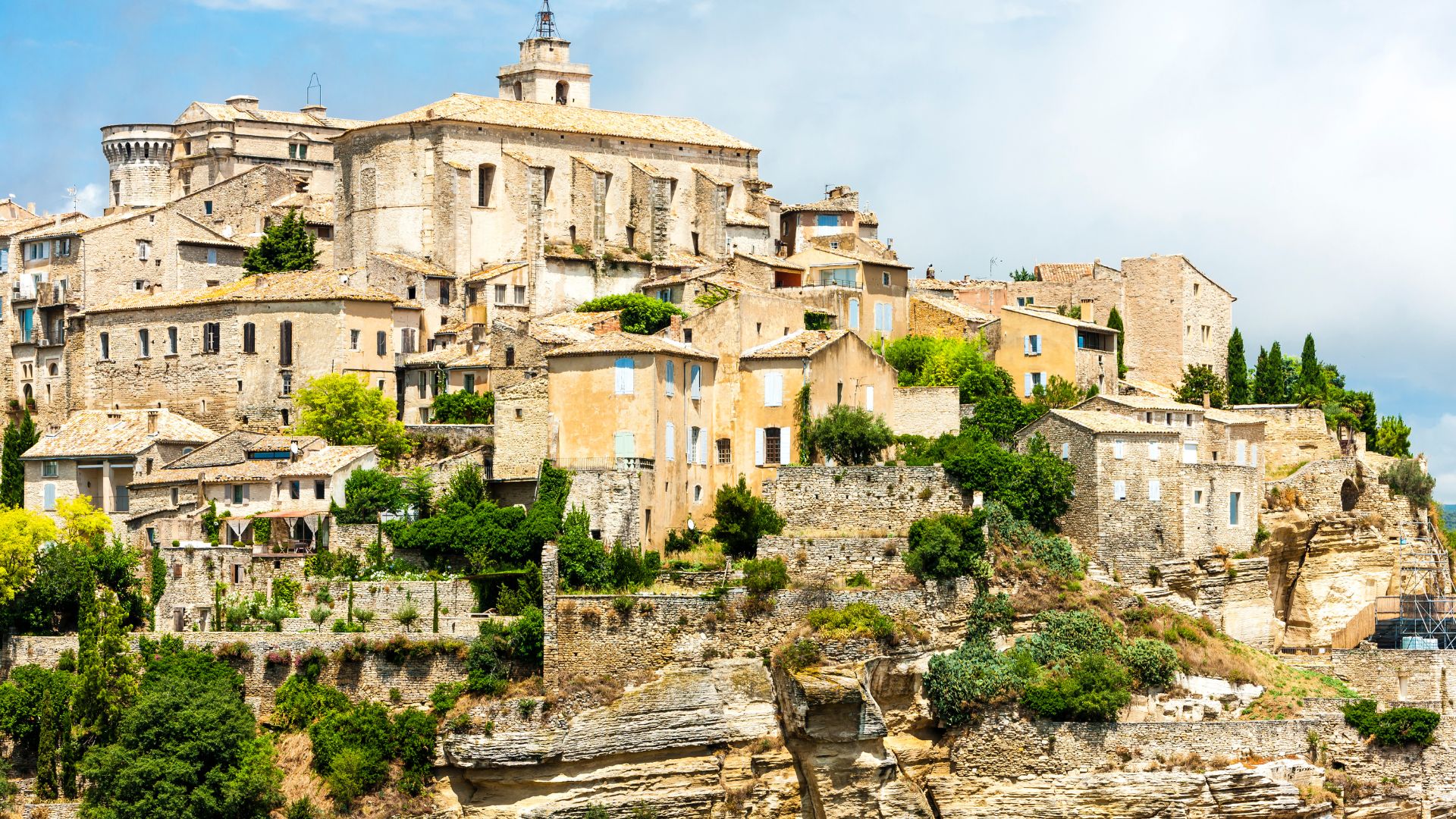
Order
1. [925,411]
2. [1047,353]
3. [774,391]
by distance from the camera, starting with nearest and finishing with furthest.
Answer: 1. [774,391]
2. [925,411]
3. [1047,353]

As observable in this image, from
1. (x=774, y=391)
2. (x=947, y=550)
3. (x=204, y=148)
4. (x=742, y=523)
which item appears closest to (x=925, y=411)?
(x=774, y=391)

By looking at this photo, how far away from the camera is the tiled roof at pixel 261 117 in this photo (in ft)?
305

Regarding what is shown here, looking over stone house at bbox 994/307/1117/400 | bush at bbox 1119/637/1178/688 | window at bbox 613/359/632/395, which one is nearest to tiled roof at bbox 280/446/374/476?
window at bbox 613/359/632/395

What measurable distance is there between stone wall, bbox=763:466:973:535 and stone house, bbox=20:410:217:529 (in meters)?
18.1

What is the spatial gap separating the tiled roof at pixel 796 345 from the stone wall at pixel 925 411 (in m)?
2.52

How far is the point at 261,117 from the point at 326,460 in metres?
39.1

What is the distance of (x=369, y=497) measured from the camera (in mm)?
56031

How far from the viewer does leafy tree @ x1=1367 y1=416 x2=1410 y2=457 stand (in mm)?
69062

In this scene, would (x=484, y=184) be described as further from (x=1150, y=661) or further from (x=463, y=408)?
(x=1150, y=661)

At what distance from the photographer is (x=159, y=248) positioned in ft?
242

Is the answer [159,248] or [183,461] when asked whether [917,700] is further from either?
[159,248]

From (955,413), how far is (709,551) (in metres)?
9.16

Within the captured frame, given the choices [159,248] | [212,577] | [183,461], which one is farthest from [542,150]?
[212,577]

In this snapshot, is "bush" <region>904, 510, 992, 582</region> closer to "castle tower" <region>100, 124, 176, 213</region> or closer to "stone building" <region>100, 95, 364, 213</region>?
"stone building" <region>100, 95, 364, 213</region>
